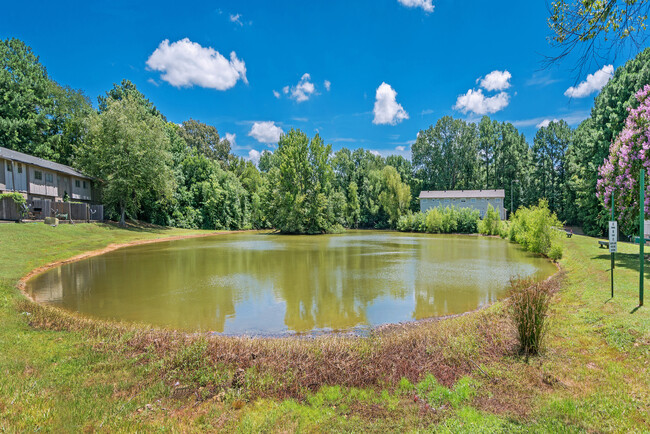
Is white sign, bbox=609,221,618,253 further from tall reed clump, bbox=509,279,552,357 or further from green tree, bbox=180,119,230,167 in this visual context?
green tree, bbox=180,119,230,167

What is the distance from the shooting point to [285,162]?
47.0 meters

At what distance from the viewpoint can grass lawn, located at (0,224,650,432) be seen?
140 inches

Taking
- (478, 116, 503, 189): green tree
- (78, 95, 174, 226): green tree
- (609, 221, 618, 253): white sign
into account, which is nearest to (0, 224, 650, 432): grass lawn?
(609, 221, 618, 253): white sign

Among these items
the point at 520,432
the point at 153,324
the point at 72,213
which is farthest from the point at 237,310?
the point at 72,213

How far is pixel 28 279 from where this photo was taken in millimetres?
13156

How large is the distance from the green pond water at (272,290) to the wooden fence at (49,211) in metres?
11.4

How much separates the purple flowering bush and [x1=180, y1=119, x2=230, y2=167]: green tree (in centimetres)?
6591

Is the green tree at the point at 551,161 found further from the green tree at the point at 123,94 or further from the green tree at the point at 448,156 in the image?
the green tree at the point at 123,94

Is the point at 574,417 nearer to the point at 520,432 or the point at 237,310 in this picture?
the point at 520,432

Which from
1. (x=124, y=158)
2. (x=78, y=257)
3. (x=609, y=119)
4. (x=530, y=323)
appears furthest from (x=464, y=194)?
(x=530, y=323)

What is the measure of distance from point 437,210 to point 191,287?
42.7 meters

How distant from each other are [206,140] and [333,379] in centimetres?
7479

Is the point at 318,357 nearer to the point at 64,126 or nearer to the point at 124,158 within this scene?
the point at 124,158

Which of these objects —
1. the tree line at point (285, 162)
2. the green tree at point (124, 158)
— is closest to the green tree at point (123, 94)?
the tree line at point (285, 162)
